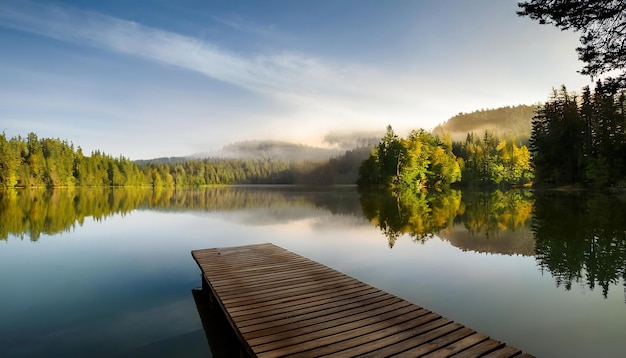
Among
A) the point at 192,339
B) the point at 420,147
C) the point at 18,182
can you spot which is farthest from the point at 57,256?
the point at 18,182

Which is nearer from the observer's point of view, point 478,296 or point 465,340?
point 465,340

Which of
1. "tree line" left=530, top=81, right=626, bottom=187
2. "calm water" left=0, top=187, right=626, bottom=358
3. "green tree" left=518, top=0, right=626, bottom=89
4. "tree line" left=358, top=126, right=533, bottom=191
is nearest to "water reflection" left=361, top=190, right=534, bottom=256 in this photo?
"calm water" left=0, top=187, right=626, bottom=358

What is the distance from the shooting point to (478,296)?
10.4 metres

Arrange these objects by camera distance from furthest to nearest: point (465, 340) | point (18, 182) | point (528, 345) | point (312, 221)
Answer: point (18, 182), point (312, 221), point (528, 345), point (465, 340)

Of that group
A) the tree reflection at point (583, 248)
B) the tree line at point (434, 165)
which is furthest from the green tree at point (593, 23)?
the tree line at point (434, 165)

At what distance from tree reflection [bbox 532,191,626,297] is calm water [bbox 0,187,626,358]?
59mm

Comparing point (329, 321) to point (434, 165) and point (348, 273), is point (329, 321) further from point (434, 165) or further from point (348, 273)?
point (434, 165)

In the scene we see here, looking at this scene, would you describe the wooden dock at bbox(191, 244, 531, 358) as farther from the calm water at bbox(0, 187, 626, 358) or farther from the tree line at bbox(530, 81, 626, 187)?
the tree line at bbox(530, 81, 626, 187)

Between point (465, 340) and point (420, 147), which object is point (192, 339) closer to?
point (465, 340)

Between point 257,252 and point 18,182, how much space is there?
433ft

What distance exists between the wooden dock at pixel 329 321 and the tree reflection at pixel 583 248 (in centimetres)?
717

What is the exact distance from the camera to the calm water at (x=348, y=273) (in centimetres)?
801

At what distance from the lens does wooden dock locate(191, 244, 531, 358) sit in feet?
18.2

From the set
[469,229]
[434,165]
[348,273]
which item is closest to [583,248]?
[469,229]
